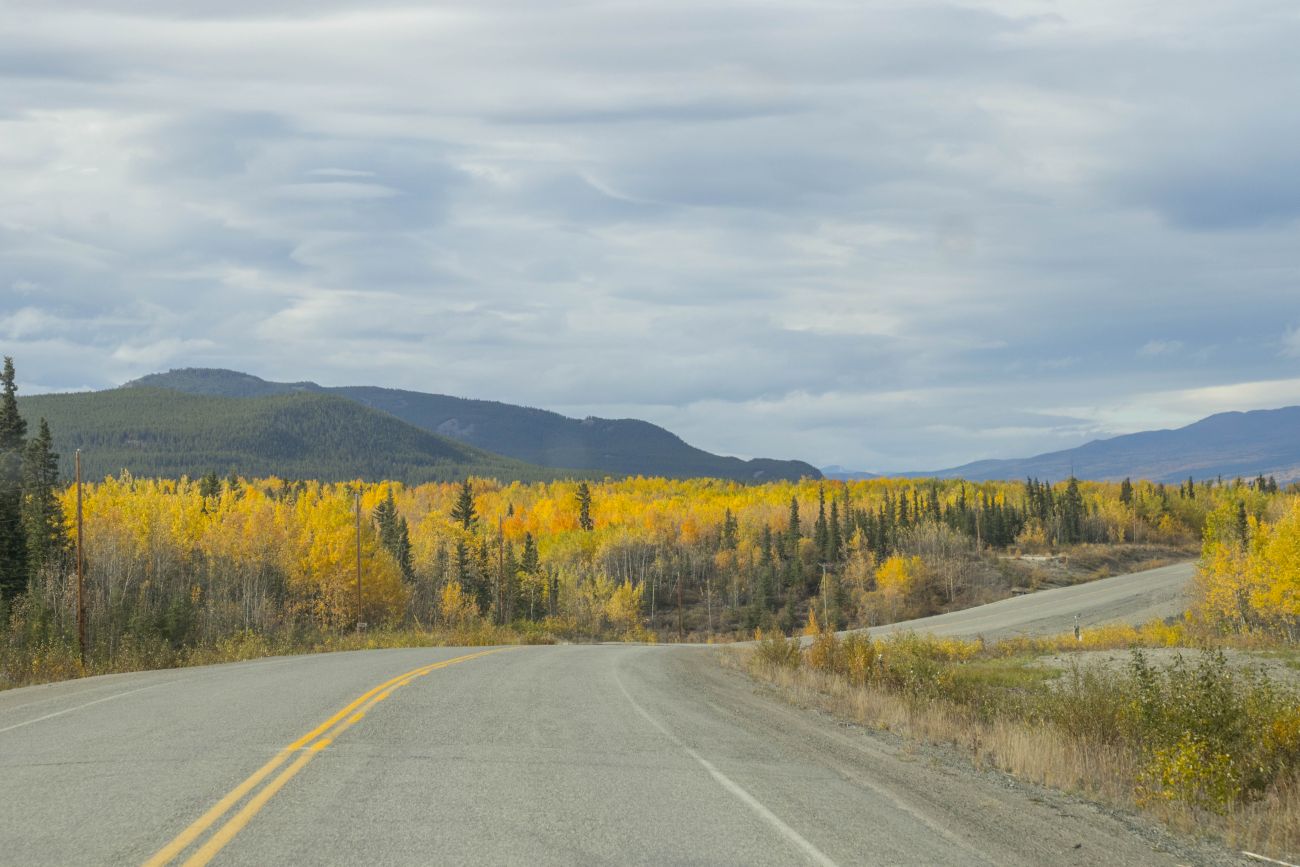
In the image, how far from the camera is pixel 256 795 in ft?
24.8

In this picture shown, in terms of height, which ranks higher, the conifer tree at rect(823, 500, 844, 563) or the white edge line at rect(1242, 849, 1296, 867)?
the white edge line at rect(1242, 849, 1296, 867)

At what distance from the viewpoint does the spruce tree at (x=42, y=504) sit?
5575 centimetres

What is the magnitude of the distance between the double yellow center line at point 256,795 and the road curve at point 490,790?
25mm

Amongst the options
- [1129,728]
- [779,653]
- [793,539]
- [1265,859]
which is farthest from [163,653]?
[793,539]

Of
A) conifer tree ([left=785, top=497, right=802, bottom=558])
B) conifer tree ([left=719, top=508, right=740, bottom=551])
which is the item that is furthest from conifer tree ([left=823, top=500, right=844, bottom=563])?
conifer tree ([left=719, top=508, right=740, bottom=551])

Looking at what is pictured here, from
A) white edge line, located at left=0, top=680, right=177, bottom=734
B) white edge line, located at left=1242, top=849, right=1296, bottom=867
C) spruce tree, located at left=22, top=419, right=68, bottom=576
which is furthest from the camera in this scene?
spruce tree, located at left=22, top=419, right=68, bottom=576

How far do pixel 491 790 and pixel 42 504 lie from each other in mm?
60592

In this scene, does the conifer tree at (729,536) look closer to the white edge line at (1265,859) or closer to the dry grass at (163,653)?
the dry grass at (163,653)

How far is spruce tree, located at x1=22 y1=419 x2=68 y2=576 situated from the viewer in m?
55.8

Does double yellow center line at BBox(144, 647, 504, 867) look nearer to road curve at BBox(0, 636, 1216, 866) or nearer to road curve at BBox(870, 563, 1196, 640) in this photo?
road curve at BBox(0, 636, 1216, 866)

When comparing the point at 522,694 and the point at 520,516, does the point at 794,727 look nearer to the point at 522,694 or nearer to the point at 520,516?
the point at 522,694

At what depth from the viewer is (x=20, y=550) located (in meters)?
49.5

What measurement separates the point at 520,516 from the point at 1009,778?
190016 millimetres

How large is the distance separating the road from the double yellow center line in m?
0.02
